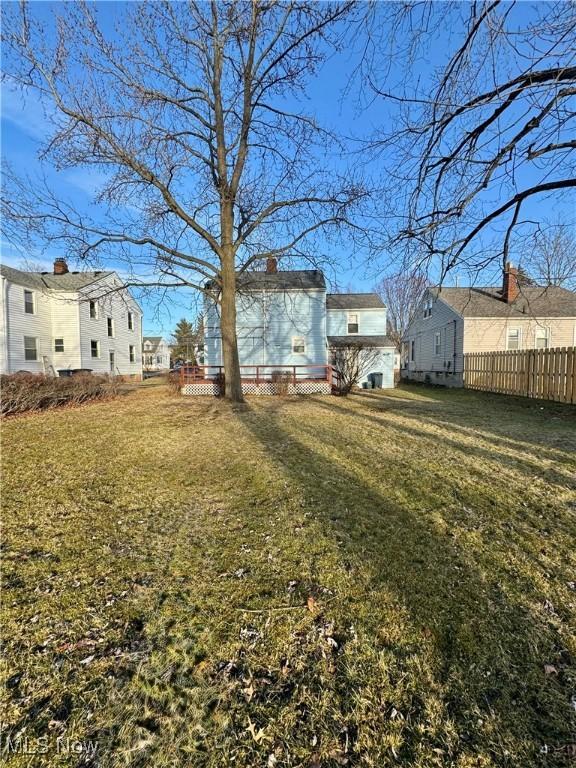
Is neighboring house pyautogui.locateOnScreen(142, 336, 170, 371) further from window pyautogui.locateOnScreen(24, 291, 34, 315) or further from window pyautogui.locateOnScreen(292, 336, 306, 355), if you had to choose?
window pyautogui.locateOnScreen(292, 336, 306, 355)

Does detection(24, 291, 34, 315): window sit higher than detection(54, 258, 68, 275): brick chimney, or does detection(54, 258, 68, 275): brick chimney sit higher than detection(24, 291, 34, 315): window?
detection(54, 258, 68, 275): brick chimney

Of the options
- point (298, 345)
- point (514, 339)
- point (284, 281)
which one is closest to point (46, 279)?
point (284, 281)

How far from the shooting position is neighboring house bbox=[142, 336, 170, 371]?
63.9 metres

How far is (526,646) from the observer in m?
1.91

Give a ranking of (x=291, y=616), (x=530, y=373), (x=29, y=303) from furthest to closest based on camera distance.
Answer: (x=29, y=303)
(x=530, y=373)
(x=291, y=616)

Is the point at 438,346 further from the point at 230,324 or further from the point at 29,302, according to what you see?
the point at 29,302

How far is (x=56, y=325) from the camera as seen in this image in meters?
22.7

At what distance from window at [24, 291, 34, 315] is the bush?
1172 centimetres

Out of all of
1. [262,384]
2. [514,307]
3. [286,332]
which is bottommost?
[262,384]

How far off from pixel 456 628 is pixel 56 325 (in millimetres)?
26384

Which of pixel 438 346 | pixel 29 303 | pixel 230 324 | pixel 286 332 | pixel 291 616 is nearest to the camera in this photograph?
pixel 291 616

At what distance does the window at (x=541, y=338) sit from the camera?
21.0m

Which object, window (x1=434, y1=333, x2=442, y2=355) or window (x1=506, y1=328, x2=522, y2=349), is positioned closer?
window (x1=506, y1=328, x2=522, y2=349)

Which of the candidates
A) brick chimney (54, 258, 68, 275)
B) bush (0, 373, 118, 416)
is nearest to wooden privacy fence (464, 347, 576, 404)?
bush (0, 373, 118, 416)
